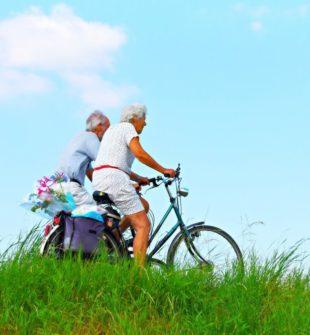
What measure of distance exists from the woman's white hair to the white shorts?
24.7 inches

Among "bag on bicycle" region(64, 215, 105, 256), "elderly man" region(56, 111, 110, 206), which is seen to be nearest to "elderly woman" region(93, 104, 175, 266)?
"bag on bicycle" region(64, 215, 105, 256)

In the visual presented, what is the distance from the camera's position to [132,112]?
9891 millimetres

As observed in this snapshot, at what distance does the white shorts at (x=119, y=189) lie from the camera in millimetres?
9766

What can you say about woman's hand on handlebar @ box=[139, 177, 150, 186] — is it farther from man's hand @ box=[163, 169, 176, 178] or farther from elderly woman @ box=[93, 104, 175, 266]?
elderly woman @ box=[93, 104, 175, 266]

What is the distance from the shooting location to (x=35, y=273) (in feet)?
29.2

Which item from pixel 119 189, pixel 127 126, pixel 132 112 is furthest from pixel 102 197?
pixel 132 112

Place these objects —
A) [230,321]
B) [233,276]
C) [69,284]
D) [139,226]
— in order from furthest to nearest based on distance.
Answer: [139,226], [233,276], [69,284], [230,321]

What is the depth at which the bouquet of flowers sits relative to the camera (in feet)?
34.1

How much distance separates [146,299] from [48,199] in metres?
2.40

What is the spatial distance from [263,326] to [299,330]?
0.34m

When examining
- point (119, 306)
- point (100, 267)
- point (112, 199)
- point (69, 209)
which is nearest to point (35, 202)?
point (69, 209)

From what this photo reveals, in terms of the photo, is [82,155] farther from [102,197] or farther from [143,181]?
[102,197]

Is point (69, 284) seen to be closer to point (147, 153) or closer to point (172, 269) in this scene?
point (172, 269)

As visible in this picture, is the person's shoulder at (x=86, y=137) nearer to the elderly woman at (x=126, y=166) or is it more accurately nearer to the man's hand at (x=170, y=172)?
the elderly woman at (x=126, y=166)
